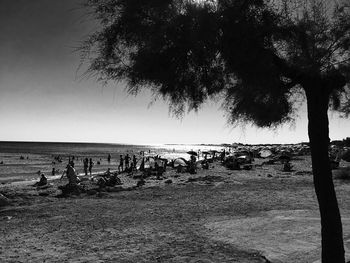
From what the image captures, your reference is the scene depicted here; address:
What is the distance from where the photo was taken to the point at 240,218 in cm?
1463

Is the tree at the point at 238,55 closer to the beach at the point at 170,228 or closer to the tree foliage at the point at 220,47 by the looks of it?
the tree foliage at the point at 220,47

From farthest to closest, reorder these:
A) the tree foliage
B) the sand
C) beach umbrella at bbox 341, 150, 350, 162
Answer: beach umbrella at bbox 341, 150, 350, 162 → the sand → the tree foliage

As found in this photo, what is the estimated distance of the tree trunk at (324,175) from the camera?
6.50m

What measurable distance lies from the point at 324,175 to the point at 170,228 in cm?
798

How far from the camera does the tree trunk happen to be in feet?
21.3

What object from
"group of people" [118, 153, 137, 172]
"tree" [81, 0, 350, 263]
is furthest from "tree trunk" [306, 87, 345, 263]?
"group of people" [118, 153, 137, 172]

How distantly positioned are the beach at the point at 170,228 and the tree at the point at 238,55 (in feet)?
11.9

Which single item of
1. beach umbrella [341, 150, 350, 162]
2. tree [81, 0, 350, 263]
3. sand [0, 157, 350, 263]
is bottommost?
sand [0, 157, 350, 263]

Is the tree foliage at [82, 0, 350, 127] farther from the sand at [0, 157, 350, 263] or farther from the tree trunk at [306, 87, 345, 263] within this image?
the sand at [0, 157, 350, 263]

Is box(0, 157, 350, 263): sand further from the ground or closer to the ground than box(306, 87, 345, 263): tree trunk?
closer to the ground

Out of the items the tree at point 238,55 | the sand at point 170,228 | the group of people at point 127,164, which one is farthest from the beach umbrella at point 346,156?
the tree at point 238,55

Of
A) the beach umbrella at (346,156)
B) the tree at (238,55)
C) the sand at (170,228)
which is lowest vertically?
the sand at (170,228)

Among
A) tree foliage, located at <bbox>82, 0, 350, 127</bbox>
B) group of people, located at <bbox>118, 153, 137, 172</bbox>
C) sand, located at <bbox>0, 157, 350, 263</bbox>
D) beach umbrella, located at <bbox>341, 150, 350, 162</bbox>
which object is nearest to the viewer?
tree foliage, located at <bbox>82, 0, 350, 127</bbox>

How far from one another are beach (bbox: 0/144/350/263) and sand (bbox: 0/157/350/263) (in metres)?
0.03
